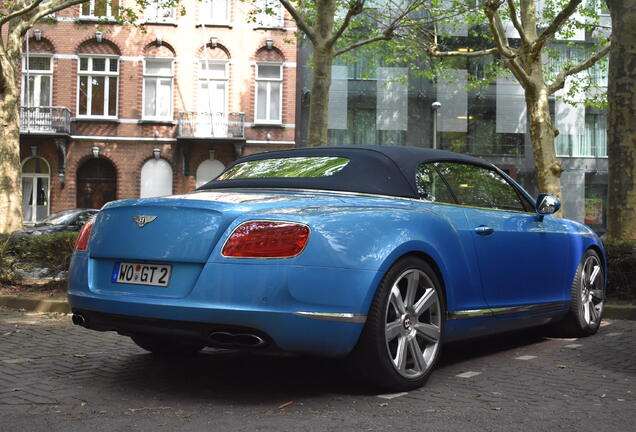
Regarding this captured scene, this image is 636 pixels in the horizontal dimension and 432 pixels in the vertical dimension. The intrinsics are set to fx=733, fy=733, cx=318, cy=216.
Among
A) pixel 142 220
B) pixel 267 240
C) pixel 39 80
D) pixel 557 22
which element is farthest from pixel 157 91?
pixel 267 240

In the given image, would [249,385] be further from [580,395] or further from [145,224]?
[580,395]

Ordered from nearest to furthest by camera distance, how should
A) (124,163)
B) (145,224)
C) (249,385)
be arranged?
(145,224) → (249,385) → (124,163)

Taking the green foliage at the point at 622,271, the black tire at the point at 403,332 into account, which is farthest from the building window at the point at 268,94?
the black tire at the point at 403,332

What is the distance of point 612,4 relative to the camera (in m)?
10.6

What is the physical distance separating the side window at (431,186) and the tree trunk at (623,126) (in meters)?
6.13

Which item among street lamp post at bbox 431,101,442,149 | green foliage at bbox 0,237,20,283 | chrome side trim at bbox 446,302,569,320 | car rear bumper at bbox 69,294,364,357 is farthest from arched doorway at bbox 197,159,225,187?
car rear bumper at bbox 69,294,364,357

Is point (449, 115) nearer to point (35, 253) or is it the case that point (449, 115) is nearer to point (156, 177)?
point (156, 177)

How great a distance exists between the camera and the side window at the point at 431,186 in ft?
16.2

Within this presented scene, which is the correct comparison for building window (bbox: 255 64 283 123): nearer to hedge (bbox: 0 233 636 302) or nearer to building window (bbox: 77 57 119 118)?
building window (bbox: 77 57 119 118)

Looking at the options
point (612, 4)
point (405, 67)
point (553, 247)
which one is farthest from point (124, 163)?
point (553, 247)

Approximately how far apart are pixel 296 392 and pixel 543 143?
12880 mm

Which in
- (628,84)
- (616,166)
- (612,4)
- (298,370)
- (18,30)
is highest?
(18,30)

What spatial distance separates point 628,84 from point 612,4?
123 centimetres

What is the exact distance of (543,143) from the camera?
1587 cm
